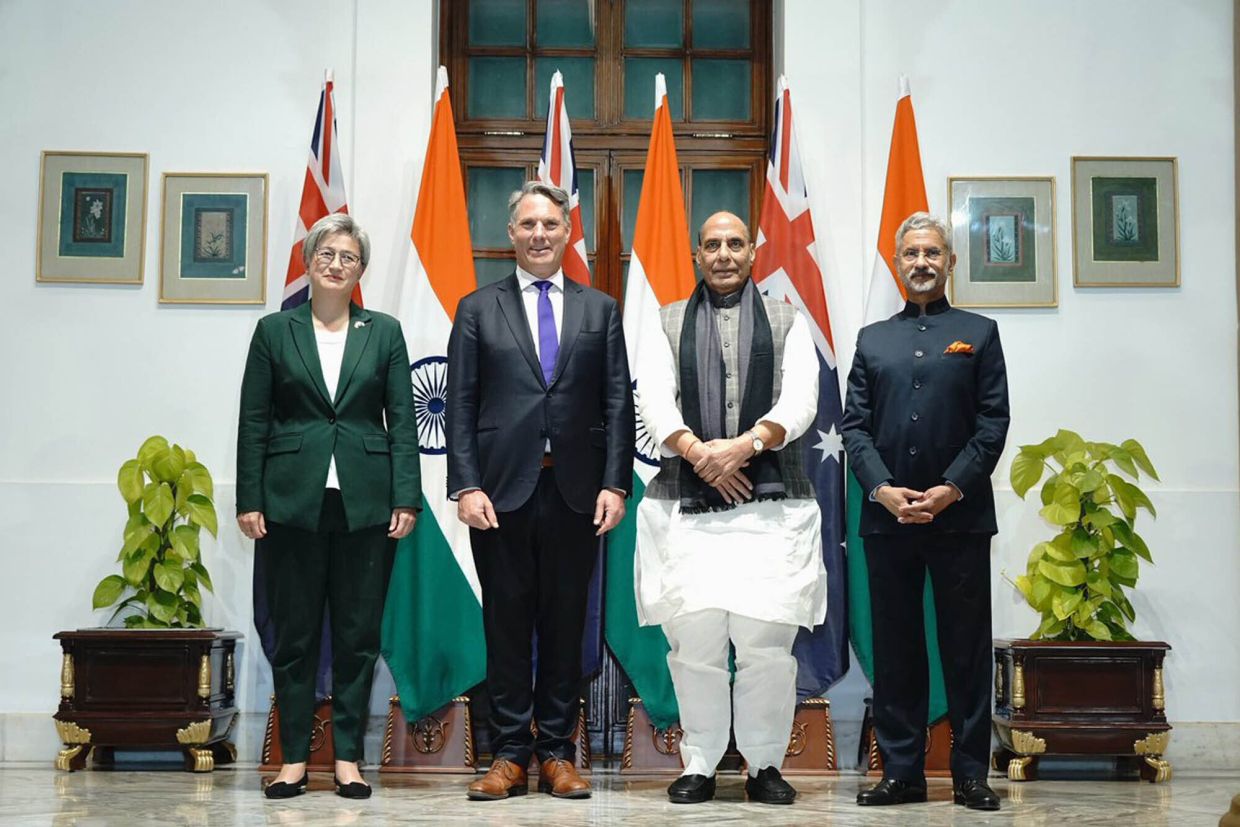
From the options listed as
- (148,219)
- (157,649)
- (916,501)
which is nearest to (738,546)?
(916,501)

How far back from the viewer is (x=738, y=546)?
11.7 ft

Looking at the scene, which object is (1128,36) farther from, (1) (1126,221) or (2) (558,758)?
(2) (558,758)

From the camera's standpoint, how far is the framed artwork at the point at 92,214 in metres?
4.88

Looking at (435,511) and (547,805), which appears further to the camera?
(435,511)

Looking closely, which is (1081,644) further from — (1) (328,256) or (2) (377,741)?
(1) (328,256)

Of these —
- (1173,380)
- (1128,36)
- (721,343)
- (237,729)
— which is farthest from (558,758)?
(1128,36)

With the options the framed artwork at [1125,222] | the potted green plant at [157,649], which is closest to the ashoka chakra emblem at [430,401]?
the potted green plant at [157,649]

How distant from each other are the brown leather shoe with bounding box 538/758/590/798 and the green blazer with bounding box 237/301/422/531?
807mm

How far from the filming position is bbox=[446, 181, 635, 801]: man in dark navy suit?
3586 mm

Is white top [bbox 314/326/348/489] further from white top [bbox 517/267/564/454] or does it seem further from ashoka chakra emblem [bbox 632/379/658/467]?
ashoka chakra emblem [bbox 632/379/658/467]

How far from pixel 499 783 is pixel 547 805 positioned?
165 mm

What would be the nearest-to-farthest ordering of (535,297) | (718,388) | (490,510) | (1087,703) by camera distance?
1. (490,510)
2. (718,388)
3. (535,297)
4. (1087,703)

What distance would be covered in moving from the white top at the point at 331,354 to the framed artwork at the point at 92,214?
1453 millimetres

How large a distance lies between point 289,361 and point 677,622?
129cm
